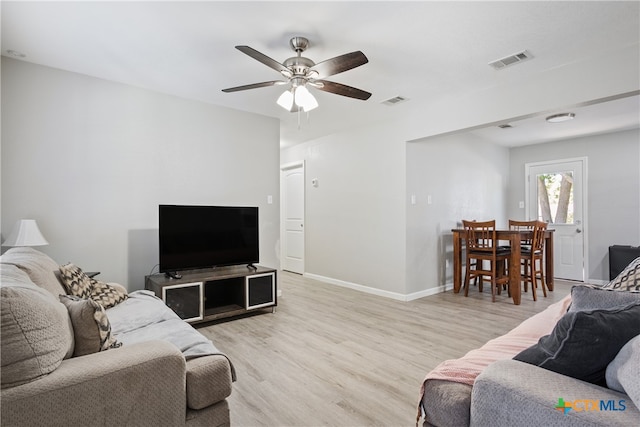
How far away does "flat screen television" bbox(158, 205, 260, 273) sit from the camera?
3260 mm

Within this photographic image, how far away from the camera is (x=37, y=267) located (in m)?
1.87

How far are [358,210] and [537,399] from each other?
4.05 metres

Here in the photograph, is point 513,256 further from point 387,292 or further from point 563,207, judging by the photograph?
point 563,207

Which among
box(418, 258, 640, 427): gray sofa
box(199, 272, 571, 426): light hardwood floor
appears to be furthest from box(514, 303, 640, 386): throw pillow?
box(199, 272, 571, 426): light hardwood floor

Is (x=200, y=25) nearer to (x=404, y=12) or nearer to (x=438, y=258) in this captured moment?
(x=404, y=12)

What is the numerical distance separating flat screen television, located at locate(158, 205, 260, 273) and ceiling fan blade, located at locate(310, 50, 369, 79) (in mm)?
1872

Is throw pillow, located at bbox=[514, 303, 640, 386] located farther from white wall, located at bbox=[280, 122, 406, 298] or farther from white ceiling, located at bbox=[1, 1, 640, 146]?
white wall, located at bbox=[280, 122, 406, 298]

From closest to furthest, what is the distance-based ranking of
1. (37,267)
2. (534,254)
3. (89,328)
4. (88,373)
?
(88,373), (89,328), (37,267), (534,254)

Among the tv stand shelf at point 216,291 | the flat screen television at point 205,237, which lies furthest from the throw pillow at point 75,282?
the flat screen television at point 205,237

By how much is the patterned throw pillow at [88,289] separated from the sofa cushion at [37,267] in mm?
59

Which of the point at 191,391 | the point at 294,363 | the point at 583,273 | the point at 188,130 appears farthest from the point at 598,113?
the point at 191,391

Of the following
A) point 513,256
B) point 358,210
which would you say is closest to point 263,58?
point 358,210

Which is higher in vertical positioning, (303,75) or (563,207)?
(303,75)

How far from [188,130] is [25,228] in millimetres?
1777
